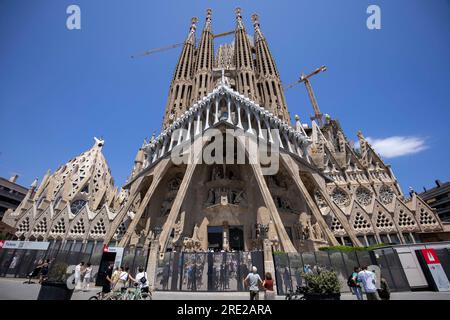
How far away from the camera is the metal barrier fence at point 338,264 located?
1170 cm

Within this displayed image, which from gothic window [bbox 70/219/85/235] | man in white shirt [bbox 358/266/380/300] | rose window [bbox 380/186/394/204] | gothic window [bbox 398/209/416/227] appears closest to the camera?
man in white shirt [bbox 358/266/380/300]

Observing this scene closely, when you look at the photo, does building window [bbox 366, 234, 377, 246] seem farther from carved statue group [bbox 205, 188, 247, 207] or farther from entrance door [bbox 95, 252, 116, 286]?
entrance door [bbox 95, 252, 116, 286]

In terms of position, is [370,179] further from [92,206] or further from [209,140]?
[92,206]

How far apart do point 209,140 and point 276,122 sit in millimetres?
8862

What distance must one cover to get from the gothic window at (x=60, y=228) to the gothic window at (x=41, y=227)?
6.06ft

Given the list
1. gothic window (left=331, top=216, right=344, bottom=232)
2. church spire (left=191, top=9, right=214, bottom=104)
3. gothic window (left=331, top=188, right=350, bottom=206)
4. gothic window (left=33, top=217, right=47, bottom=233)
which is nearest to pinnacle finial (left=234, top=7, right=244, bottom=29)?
church spire (left=191, top=9, right=214, bottom=104)

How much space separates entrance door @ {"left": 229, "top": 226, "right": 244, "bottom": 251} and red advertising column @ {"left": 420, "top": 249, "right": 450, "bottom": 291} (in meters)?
14.6

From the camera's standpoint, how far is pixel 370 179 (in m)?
33.5

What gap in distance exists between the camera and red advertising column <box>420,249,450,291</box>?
1062 centimetres

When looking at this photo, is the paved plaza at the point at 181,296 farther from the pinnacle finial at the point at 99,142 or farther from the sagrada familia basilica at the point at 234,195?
the pinnacle finial at the point at 99,142

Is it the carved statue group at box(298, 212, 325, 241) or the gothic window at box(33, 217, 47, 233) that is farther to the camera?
the gothic window at box(33, 217, 47, 233)

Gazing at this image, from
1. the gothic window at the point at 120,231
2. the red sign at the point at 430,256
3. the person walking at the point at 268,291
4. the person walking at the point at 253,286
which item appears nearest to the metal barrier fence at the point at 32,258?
the person walking at the point at 253,286
